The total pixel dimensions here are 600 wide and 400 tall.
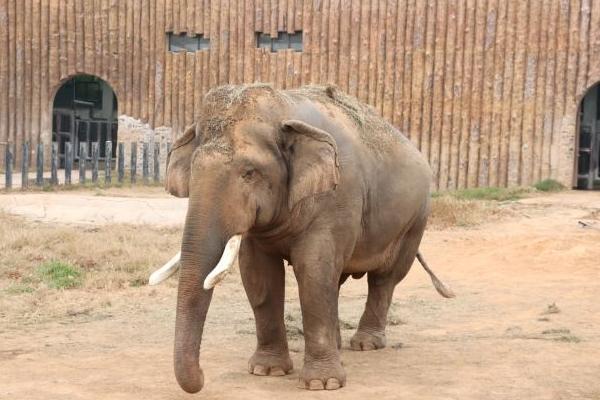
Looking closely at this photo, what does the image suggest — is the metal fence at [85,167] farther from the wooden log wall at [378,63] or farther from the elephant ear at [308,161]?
the elephant ear at [308,161]

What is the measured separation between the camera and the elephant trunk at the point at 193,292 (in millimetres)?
4480

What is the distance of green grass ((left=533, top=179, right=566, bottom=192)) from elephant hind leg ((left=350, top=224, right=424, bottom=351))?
986cm

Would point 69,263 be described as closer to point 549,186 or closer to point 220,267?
point 220,267

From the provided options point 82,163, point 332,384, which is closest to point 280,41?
point 82,163

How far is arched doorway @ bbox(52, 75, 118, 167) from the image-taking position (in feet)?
74.9

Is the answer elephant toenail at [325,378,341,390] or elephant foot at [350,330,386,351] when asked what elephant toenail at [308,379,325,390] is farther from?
elephant foot at [350,330,386,351]

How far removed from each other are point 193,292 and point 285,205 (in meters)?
0.82

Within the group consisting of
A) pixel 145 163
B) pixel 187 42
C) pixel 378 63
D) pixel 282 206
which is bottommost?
pixel 145 163

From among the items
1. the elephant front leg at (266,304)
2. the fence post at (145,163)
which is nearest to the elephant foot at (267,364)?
the elephant front leg at (266,304)

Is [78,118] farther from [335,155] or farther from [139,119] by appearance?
[335,155]

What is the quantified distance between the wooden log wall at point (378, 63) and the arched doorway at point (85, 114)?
8.68ft

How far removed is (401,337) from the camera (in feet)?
22.9

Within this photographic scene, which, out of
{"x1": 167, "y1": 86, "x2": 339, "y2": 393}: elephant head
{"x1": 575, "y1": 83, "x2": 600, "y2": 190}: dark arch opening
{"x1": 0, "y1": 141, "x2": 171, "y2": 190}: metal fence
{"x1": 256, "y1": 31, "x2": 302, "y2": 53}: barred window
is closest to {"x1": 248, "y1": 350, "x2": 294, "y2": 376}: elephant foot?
{"x1": 167, "y1": 86, "x2": 339, "y2": 393}: elephant head

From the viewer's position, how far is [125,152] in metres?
19.9
